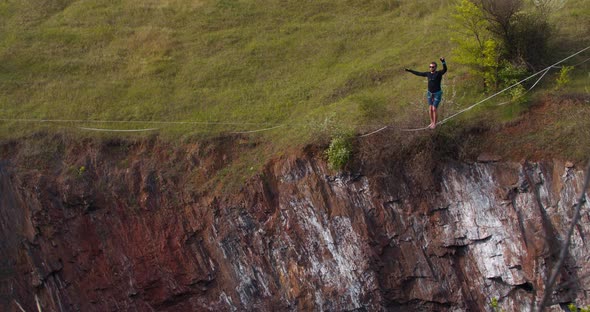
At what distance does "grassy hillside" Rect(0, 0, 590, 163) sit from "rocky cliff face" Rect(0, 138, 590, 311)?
1.45 metres

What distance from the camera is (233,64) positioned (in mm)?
18750

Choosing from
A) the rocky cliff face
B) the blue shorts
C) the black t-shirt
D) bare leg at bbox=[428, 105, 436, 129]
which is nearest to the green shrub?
the rocky cliff face

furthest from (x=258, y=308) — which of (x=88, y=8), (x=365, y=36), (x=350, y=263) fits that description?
(x=88, y=8)

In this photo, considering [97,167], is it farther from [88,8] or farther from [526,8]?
[526,8]

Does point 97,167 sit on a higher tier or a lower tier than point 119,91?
lower

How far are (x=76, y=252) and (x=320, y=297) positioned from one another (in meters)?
5.81

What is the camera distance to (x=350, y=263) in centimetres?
1437

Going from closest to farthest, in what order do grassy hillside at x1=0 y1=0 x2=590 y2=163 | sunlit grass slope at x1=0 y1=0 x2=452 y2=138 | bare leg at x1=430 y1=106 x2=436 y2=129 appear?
bare leg at x1=430 y1=106 x2=436 y2=129
grassy hillside at x1=0 y1=0 x2=590 y2=163
sunlit grass slope at x1=0 y1=0 x2=452 y2=138

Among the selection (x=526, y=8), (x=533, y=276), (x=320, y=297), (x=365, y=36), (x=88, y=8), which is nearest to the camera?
(x=533, y=276)

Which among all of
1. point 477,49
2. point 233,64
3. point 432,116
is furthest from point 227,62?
point 477,49

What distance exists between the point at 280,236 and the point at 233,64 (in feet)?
20.6

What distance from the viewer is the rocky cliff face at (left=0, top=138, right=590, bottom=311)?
13977mm

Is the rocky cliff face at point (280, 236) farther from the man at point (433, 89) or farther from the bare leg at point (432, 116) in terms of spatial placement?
the man at point (433, 89)

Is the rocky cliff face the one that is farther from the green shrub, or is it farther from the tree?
the tree
